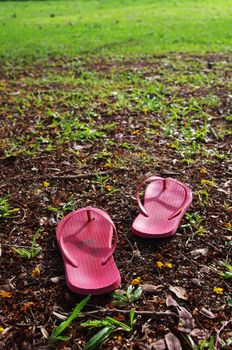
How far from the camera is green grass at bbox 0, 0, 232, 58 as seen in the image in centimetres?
702

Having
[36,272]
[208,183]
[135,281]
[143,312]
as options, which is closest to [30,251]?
[36,272]

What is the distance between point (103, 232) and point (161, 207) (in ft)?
1.41

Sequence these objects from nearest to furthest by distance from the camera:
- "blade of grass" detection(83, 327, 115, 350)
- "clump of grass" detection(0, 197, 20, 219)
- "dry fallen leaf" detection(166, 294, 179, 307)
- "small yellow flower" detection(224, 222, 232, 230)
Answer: "blade of grass" detection(83, 327, 115, 350)
"dry fallen leaf" detection(166, 294, 179, 307)
"small yellow flower" detection(224, 222, 232, 230)
"clump of grass" detection(0, 197, 20, 219)

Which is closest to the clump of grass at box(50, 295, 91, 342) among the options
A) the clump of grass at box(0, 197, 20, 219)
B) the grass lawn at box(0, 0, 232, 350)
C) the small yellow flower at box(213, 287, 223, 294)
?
the grass lawn at box(0, 0, 232, 350)

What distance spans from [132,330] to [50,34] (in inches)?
293

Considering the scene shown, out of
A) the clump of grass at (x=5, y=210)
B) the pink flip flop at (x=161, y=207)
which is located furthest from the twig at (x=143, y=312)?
the clump of grass at (x=5, y=210)

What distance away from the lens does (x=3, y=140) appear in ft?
12.5

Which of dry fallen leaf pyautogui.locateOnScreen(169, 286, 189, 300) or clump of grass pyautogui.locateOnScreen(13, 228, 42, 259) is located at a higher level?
clump of grass pyautogui.locateOnScreen(13, 228, 42, 259)

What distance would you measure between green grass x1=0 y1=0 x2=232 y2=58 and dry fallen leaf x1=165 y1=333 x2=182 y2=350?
17.8ft

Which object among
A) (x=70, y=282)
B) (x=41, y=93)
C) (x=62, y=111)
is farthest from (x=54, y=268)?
(x=41, y=93)

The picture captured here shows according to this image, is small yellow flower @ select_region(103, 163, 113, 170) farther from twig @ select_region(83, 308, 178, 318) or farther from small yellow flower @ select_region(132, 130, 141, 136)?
twig @ select_region(83, 308, 178, 318)

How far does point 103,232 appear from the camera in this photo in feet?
7.95

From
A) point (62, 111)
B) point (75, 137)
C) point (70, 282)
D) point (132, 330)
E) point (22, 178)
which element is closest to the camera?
point (132, 330)

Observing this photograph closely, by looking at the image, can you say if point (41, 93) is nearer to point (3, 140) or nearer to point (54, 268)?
point (3, 140)
